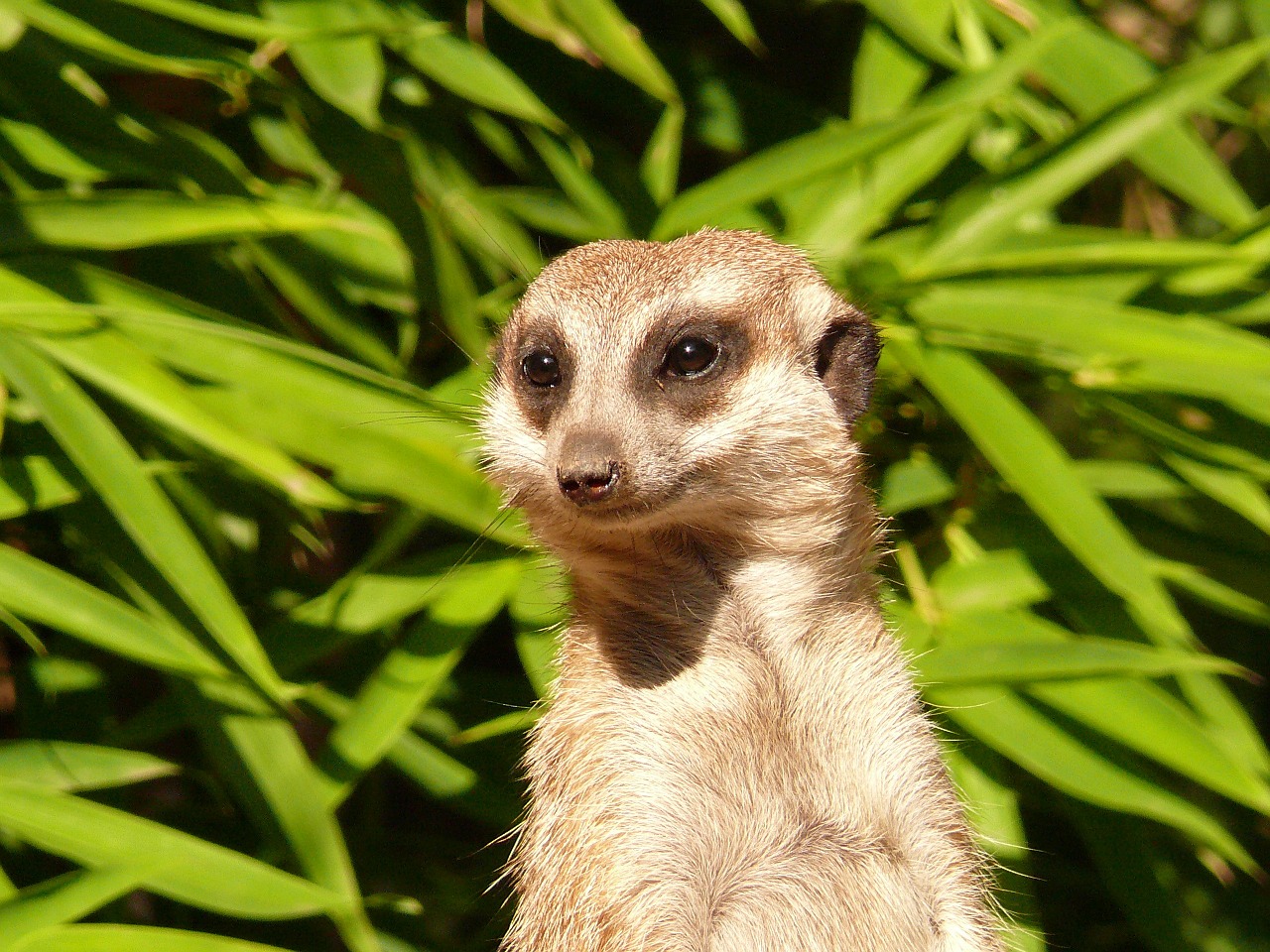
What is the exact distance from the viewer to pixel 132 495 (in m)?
1.81

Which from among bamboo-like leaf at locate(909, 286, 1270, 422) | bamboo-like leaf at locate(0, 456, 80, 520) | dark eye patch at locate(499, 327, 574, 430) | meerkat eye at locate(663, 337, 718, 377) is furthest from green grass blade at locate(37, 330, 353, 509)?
bamboo-like leaf at locate(909, 286, 1270, 422)

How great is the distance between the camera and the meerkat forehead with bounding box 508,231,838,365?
168cm

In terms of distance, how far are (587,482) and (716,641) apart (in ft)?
1.03

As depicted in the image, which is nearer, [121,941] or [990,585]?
[121,941]

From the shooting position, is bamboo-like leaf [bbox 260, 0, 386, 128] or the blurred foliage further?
bamboo-like leaf [bbox 260, 0, 386, 128]

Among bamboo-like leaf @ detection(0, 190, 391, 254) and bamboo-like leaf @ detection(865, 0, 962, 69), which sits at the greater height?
bamboo-like leaf @ detection(865, 0, 962, 69)

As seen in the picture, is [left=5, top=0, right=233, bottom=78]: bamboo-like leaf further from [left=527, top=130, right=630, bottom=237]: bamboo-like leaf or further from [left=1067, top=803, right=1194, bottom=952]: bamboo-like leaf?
[left=1067, top=803, right=1194, bottom=952]: bamboo-like leaf

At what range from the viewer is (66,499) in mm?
1915

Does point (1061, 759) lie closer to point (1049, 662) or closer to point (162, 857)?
point (1049, 662)

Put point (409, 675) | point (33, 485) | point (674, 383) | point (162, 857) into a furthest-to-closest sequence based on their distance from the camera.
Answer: point (409, 675), point (33, 485), point (162, 857), point (674, 383)

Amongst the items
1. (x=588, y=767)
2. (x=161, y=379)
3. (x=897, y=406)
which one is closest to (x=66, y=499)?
(x=161, y=379)

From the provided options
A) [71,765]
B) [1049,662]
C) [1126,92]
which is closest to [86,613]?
[71,765]

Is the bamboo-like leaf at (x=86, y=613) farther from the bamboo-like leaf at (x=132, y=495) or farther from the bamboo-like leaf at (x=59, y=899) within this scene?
the bamboo-like leaf at (x=59, y=899)

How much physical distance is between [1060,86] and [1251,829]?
1.66 m
